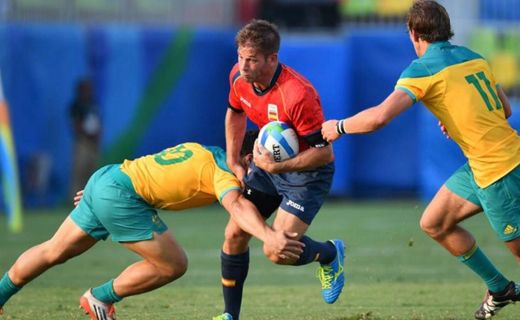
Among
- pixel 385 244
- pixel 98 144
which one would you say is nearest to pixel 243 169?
pixel 385 244

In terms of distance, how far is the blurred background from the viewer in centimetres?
1945

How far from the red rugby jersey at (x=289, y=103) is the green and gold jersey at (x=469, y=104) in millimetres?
731

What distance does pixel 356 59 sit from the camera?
21234 millimetres

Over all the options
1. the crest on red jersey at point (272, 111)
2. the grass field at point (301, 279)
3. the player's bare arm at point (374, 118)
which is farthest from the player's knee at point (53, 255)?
the player's bare arm at point (374, 118)

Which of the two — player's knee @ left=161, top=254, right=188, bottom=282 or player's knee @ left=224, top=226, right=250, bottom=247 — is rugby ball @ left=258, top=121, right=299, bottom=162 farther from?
player's knee @ left=161, top=254, right=188, bottom=282

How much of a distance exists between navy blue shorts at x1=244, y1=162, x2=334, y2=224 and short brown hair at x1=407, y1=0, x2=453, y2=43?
1.23m

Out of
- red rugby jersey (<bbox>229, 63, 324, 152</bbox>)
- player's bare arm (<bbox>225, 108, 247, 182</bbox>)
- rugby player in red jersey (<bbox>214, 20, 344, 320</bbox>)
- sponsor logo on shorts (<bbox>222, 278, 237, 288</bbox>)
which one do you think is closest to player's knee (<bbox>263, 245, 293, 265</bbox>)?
rugby player in red jersey (<bbox>214, 20, 344, 320</bbox>)

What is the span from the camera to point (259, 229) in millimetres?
7551

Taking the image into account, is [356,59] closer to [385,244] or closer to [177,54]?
[177,54]

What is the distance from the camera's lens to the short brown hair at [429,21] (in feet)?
26.2

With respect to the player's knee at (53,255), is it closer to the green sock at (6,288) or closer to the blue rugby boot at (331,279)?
the green sock at (6,288)

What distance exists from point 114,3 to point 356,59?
15.6 feet

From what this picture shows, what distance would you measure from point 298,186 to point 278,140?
1.69 feet

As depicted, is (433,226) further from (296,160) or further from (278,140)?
(278,140)
